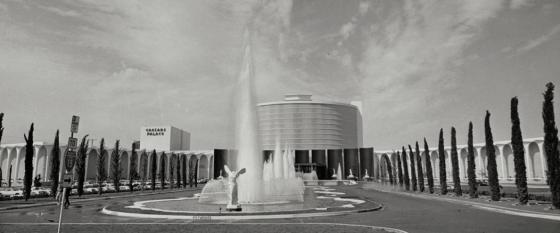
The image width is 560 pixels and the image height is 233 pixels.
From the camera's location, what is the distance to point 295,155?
156125mm

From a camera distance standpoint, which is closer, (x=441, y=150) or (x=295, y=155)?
(x=441, y=150)

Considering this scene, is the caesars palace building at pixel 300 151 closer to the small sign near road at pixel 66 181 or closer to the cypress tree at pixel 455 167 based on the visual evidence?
the cypress tree at pixel 455 167

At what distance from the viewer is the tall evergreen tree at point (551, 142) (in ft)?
86.2

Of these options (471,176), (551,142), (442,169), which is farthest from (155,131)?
(551,142)

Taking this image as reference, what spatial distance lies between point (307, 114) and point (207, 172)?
57.3 meters

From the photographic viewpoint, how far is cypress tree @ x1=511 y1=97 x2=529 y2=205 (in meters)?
29.5

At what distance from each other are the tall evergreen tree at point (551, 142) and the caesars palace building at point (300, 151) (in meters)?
91.0

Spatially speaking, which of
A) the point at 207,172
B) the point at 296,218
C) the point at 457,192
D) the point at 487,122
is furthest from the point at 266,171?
the point at 207,172

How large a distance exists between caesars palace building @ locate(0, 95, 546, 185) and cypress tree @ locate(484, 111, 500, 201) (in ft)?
270

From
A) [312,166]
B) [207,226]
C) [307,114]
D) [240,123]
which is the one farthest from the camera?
[307,114]

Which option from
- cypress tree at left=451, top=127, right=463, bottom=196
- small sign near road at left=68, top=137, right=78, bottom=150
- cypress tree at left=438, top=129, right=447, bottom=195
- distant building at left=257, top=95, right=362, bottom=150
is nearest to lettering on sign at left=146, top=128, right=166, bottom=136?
distant building at left=257, top=95, right=362, bottom=150

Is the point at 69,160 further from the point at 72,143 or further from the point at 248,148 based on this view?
the point at 248,148

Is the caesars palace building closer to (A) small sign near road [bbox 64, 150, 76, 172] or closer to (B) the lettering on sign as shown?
(B) the lettering on sign

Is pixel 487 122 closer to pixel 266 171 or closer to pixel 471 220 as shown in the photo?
pixel 471 220
